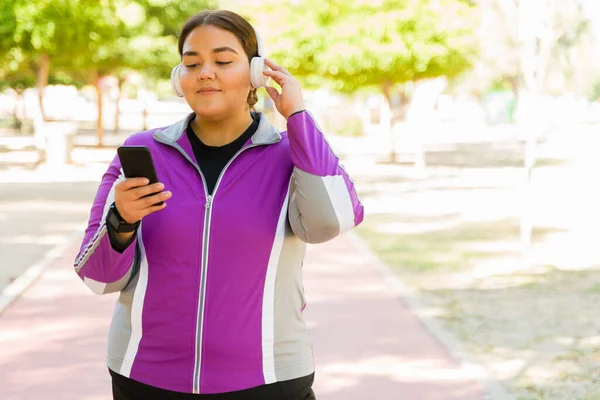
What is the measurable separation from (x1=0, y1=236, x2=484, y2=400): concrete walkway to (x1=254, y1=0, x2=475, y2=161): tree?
14.8 meters

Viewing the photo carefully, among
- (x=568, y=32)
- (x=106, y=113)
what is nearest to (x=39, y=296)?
(x=568, y=32)

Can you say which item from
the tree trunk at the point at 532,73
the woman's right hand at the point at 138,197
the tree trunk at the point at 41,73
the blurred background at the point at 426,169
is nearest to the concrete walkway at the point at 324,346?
the blurred background at the point at 426,169

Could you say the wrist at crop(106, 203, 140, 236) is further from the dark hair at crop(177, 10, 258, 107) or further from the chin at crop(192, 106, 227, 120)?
the dark hair at crop(177, 10, 258, 107)

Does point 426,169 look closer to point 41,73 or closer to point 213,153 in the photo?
point 41,73

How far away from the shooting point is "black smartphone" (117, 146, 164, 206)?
2.02m

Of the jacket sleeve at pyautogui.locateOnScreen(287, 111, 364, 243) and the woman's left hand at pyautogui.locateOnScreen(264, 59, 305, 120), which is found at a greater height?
the woman's left hand at pyautogui.locateOnScreen(264, 59, 305, 120)

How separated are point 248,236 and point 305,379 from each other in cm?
40

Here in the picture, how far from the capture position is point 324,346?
658 cm

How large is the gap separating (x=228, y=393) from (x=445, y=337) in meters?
4.83

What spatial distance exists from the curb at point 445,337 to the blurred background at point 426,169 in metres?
0.07

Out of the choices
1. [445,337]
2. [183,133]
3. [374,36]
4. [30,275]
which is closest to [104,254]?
[183,133]

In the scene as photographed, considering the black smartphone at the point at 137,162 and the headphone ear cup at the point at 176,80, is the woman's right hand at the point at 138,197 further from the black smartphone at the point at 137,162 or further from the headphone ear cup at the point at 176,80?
the headphone ear cup at the point at 176,80

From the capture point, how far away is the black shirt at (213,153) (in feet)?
7.43

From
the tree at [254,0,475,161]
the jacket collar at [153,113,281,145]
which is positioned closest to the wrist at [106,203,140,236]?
the jacket collar at [153,113,281,145]
